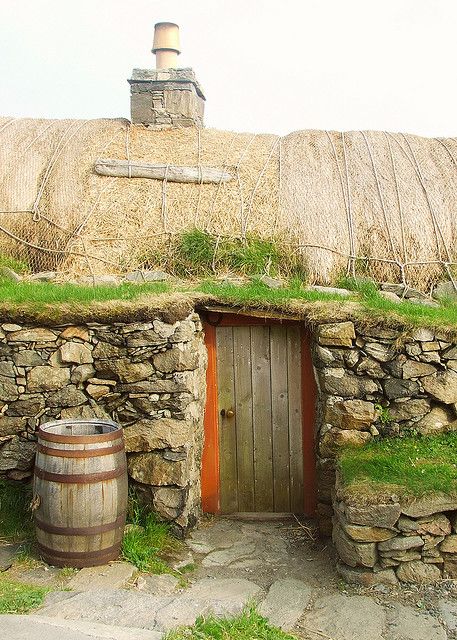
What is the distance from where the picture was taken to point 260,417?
661 centimetres

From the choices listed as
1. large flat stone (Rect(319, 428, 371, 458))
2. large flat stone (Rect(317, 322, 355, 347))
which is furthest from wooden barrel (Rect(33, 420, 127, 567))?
large flat stone (Rect(317, 322, 355, 347))

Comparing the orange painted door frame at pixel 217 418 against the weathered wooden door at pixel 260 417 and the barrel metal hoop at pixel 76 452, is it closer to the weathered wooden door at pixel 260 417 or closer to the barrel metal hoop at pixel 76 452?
the weathered wooden door at pixel 260 417

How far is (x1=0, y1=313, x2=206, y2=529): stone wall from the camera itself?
5.71 m

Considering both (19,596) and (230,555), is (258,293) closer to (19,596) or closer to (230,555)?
(230,555)

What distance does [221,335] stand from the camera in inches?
259

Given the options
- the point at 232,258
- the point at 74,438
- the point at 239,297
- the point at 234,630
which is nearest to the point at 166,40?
the point at 232,258

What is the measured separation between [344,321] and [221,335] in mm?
1334

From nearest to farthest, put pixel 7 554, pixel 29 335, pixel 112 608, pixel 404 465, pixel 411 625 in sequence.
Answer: pixel 112 608 → pixel 411 625 → pixel 7 554 → pixel 404 465 → pixel 29 335

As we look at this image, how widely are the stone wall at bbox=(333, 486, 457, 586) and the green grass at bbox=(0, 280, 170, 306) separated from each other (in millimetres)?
2767

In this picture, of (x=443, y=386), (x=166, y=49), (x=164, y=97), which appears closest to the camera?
(x=443, y=386)

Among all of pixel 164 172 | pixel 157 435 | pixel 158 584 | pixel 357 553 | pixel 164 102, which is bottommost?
pixel 158 584

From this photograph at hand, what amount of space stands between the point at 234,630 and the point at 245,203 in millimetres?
5141

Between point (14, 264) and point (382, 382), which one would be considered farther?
point (14, 264)

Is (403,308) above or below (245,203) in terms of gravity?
below
